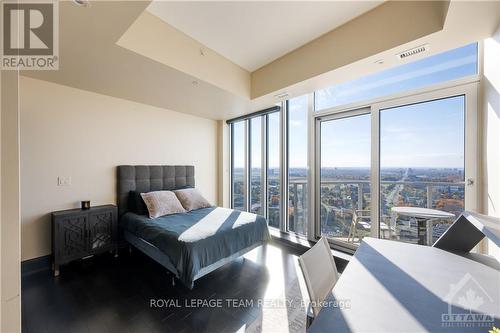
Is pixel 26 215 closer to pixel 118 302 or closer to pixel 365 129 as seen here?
pixel 118 302

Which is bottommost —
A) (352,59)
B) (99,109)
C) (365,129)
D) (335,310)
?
(335,310)

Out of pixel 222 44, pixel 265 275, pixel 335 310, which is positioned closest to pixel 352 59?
pixel 222 44

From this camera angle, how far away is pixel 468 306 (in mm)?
850

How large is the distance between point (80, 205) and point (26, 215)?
1.63ft

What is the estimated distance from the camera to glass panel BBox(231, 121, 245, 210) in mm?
4351

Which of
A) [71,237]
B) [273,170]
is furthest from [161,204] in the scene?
[273,170]

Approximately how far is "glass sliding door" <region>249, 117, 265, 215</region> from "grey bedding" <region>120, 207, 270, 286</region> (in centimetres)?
112

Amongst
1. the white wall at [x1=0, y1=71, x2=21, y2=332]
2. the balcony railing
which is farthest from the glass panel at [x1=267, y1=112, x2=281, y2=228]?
the white wall at [x1=0, y1=71, x2=21, y2=332]

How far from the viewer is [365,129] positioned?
2.74 metres

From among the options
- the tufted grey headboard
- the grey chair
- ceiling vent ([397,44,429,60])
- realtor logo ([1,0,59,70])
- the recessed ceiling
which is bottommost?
the grey chair

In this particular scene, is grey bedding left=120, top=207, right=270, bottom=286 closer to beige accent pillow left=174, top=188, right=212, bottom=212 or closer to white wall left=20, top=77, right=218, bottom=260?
beige accent pillow left=174, top=188, right=212, bottom=212

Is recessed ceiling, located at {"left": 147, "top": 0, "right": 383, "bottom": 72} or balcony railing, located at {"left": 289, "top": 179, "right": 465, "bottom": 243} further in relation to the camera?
balcony railing, located at {"left": 289, "top": 179, "right": 465, "bottom": 243}

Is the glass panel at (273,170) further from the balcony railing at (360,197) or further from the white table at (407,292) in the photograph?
the white table at (407,292)

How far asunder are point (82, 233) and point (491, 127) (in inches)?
176
